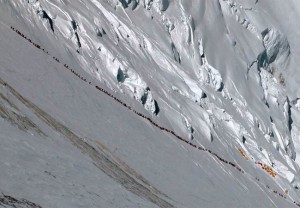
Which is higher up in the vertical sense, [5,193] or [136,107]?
[5,193]

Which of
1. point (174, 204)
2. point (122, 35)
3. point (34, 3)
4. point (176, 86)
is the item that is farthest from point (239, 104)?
point (174, 204)

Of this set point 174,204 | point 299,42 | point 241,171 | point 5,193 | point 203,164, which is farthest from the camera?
point 299,42

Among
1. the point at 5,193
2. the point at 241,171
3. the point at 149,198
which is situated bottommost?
the point at 241,171

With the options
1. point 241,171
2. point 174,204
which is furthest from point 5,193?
point 241,171

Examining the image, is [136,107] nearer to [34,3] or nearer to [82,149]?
[34,3]

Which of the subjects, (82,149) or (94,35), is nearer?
(82,149)

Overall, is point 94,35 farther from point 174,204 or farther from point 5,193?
point 5,193

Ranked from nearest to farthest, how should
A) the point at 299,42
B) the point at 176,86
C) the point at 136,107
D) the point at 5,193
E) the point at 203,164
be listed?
the point at 5,193
the point at 203,164
the point at 136,107
the point at 176,86
the point at 299,42
